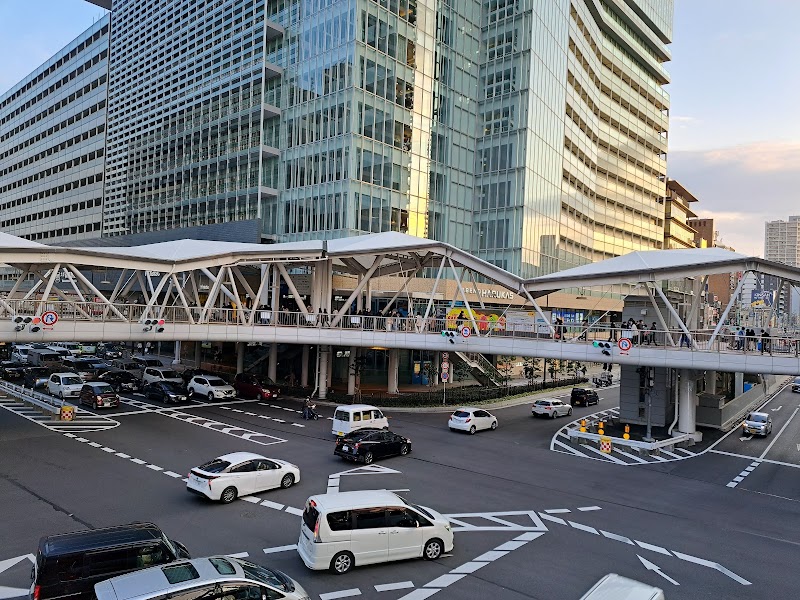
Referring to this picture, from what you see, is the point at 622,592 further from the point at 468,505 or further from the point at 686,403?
the point at 686,403

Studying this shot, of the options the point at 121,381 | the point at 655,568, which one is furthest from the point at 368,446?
the point at 121,381

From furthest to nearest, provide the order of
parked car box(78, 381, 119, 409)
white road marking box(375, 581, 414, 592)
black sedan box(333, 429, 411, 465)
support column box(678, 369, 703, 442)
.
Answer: parked car box(78, 381, 119, 409)
support column box(678, 369, 703, 442)
black sedan box(333, 429, 411, 465)
white road marking box(375, 581, 414, 592)

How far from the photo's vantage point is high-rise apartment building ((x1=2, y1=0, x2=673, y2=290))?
186 feet

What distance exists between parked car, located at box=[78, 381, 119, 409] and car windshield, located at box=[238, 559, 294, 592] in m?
28.3

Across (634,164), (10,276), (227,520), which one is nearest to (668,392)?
(227,520)

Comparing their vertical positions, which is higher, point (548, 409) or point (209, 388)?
point (209, 388)

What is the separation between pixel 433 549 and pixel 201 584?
6799 mm

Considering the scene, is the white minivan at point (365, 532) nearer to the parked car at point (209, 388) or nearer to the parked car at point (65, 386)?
the parked car at point (209, 388)

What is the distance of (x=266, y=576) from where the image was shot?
11156mm

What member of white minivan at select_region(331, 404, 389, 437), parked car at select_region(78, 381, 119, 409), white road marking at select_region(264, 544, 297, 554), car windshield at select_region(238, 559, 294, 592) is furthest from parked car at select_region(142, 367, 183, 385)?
car windshield at select_region(238, 559, 294, 592)

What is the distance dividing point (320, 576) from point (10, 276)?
110m

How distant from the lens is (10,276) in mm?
100812

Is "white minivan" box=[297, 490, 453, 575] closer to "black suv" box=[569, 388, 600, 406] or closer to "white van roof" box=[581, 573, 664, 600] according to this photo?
"white van roof" box=[581, 573, 664, 600]

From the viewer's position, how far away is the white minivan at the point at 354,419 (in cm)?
2894
